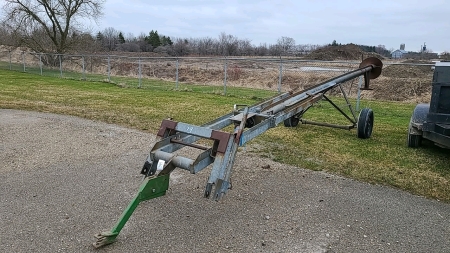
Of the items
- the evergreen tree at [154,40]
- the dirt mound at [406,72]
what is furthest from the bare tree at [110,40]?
the dirt mound at [406,72]

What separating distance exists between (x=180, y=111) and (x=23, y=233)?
7.55m

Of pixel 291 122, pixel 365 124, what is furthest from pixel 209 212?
pixel 291 122

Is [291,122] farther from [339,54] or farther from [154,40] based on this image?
[154,40]

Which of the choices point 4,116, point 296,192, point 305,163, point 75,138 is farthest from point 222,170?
point 4,116

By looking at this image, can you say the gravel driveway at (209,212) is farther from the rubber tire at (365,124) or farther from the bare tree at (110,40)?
the bare tree at (110,40)

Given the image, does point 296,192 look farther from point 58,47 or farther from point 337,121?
point 58,47

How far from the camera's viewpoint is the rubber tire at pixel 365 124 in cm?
775

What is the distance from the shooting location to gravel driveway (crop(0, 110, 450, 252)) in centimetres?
352

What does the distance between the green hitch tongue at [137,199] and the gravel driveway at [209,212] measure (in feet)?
0.47

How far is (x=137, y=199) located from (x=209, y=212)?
1.05 m

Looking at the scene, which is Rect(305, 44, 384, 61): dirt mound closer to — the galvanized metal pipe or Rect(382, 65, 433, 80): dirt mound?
Rect(382, 65, 433, 80): dirt mound

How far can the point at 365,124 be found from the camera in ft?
25.4

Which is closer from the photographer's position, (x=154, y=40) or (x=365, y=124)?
(x=365, y=124)

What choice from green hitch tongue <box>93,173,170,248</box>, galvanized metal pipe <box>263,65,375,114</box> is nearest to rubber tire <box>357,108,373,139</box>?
galvanized metal pipe <box>263,65,375,114</box>
